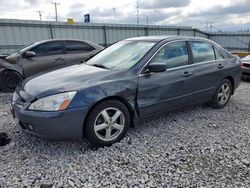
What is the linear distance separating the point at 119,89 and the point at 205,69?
1.87 metres

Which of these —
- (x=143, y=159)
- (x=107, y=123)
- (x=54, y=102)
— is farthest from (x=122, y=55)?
(x=143, y=159)

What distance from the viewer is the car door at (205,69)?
12.3 feet

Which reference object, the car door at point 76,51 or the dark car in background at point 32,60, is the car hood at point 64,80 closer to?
the dark car in background at point 32,60

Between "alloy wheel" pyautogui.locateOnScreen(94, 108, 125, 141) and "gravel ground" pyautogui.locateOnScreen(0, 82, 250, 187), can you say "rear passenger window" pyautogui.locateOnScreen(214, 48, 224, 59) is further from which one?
"alloy wheel" pyautogui.locateOnScreen(94, 108, 125, 141)

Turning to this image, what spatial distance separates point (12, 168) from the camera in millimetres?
2500

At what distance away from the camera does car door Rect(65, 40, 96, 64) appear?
6301 millimetres

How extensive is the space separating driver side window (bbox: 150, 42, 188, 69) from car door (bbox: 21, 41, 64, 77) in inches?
134

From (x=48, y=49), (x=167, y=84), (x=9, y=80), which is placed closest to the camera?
(x=167, y=84)

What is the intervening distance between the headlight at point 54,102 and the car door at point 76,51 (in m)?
3.86

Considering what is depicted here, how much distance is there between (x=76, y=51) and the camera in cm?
648

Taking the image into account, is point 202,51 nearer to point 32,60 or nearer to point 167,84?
point 167,84

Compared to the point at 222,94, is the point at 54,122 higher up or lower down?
higher up

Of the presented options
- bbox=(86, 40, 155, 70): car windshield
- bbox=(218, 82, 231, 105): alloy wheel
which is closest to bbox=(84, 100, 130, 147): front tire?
bbox=(86, 40, 155, 70): car windshield

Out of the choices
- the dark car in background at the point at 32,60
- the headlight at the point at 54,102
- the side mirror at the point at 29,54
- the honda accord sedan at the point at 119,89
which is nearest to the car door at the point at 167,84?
the honda accord sedan at the point at 119,89
